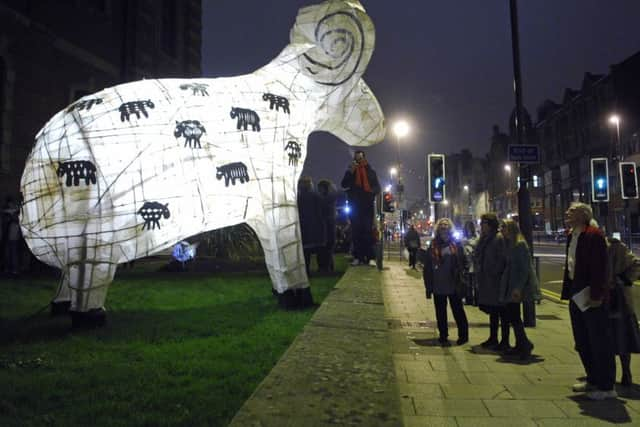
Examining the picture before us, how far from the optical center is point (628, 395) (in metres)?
4.02

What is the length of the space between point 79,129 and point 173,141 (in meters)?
0.86

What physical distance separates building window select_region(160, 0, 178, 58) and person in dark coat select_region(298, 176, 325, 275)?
13418mm

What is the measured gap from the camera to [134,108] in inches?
193

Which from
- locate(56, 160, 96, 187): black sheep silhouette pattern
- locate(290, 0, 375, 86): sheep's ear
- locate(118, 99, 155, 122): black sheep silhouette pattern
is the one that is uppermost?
locate(290, 0, 375, 86): sheep's ear

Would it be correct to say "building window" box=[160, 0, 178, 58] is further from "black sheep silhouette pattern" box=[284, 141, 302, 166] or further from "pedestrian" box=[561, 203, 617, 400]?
"pedestrian" box=[561, 203, 617, 400]

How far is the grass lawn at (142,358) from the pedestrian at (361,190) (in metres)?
2.00

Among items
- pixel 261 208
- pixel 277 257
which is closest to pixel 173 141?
pixel 261 208

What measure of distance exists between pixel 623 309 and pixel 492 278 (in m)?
1.57

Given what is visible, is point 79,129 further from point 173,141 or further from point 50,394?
point 50,394

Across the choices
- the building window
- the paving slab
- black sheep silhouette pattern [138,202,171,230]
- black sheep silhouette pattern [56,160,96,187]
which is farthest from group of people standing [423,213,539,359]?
the building window

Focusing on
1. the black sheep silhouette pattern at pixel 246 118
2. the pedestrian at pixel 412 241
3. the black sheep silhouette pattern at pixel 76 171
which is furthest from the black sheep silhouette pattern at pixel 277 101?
the pedestrian at pixel 412 241

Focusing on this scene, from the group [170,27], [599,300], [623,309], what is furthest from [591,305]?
[170,27]

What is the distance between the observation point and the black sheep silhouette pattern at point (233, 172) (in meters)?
5.27

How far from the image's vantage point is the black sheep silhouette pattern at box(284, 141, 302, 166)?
5.98m
